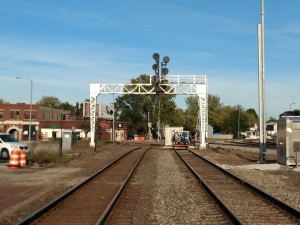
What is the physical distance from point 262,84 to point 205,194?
18.2 meters

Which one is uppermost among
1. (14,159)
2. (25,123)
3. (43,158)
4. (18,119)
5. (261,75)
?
(261,75)

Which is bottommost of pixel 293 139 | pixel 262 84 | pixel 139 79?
pixel 293 139

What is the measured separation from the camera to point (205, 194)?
577 inches

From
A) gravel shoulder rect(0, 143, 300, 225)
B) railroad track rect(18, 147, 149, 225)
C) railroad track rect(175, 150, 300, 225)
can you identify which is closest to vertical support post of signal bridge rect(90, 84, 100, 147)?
gravel shoulder rect(0, 143, 300, 225)

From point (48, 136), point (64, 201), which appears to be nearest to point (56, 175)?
point (64, 201)

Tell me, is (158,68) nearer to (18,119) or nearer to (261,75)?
(261,75)

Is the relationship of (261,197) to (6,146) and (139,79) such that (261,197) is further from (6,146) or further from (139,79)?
(139,79)

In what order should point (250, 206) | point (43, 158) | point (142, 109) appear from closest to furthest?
point (250, 206) < point (43, 158) < point (142, 109)

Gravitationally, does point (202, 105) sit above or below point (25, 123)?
above

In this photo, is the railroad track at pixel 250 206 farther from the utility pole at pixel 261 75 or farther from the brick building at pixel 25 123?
the brick building at pixel 25 123

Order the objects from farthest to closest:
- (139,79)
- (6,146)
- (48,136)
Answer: (139,79) < (48,136) < (6,146)

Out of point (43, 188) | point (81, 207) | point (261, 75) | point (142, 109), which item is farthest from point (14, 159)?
point (142, 109)

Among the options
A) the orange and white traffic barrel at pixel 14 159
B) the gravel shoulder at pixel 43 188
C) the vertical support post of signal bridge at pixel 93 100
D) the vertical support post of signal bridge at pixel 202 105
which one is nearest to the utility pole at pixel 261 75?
the gravel shoulder at pixel 43 188

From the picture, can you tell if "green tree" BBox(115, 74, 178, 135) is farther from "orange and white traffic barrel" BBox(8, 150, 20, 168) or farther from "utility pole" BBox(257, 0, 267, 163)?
"orange and white traffic barrel" BBox(8, 150, 20, 168)
